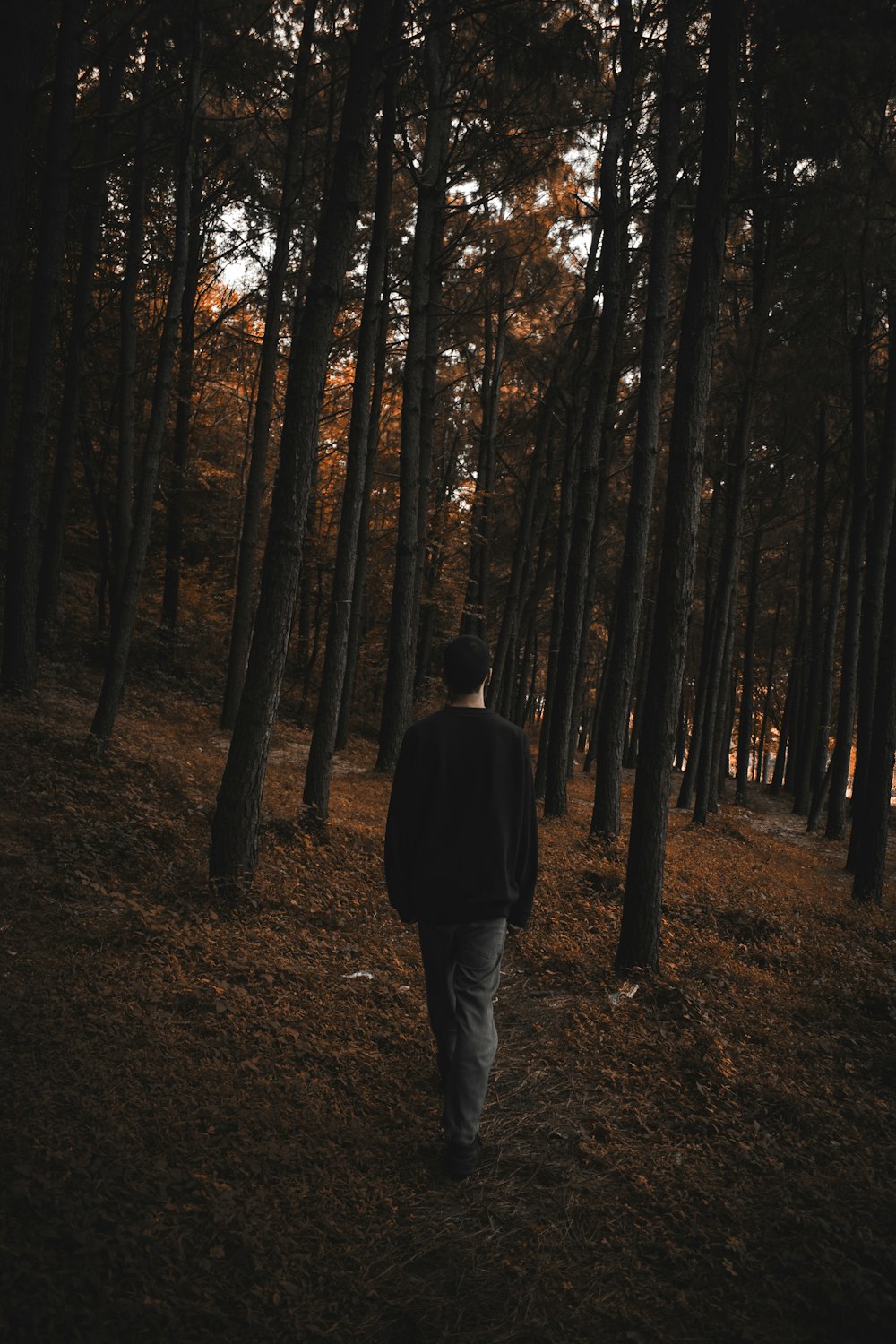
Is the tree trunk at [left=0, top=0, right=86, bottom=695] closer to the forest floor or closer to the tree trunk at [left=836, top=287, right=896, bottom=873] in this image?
the forest floor

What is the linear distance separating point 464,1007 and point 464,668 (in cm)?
159

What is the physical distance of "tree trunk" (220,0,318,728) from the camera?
11.7m

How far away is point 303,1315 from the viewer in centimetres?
263

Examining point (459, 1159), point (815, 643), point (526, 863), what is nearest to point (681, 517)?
point (526, 863)

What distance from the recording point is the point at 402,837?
144 inches

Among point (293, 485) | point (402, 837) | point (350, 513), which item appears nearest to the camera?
point (402, 837)

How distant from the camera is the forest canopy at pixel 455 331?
6684 millimetres

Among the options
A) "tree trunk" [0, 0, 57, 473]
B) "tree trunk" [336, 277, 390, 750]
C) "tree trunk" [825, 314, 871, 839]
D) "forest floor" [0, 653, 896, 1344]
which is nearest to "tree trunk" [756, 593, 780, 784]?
"tree trunk" [825, 314, 871, 839]

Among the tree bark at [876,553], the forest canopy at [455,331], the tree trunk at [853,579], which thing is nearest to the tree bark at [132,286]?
the forest canopy at [455,331]

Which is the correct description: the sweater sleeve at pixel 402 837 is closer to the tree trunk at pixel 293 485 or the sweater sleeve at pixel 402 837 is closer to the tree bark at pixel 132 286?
the tree trunk at pixel 293 485

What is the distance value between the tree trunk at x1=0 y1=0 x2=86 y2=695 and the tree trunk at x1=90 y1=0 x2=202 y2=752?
5.03 feet

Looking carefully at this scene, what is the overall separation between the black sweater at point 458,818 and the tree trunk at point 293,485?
334cm

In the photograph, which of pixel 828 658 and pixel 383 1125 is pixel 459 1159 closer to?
pixel 383 1125

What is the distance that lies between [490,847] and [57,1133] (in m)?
2.21
